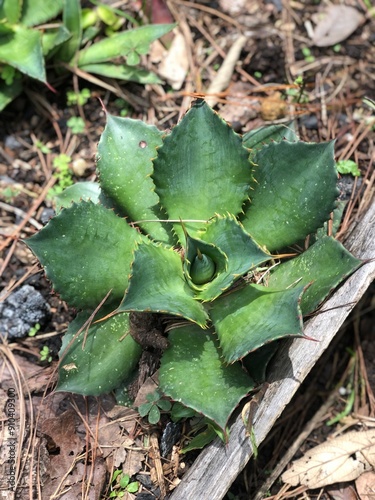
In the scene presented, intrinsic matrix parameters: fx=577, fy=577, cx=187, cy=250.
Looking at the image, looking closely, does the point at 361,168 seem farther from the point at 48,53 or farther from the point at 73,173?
the point at 48,53

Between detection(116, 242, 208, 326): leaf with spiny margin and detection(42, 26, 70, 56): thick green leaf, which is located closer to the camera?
detection(116, 242, 208, 326): leaf with spiny margin

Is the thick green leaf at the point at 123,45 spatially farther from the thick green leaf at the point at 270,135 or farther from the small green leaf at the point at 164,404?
the small green leaf at the point at 164,404

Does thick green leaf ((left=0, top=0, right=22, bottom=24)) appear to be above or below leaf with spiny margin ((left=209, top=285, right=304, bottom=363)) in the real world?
above

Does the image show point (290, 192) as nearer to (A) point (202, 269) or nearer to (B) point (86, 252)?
(A) point (202, 269)

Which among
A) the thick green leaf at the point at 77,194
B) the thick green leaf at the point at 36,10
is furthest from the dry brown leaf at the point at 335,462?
the thick green leaf at the point at 36,10

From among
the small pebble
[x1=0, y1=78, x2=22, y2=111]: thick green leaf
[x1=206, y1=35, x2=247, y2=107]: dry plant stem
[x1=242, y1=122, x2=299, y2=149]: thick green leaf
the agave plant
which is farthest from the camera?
[x1=206, y1=35, x2=247, y2=107]: dry plant stem

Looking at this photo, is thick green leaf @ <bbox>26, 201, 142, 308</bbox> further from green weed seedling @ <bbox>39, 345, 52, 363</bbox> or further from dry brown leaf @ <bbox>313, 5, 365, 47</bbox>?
dry brown leaf @ <bbox>313, 5, 365, 47</bbox>

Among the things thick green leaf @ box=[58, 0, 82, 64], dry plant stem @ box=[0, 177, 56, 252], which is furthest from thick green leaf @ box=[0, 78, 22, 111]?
dry plant stem @ box=[0, 177, 56, 252]
